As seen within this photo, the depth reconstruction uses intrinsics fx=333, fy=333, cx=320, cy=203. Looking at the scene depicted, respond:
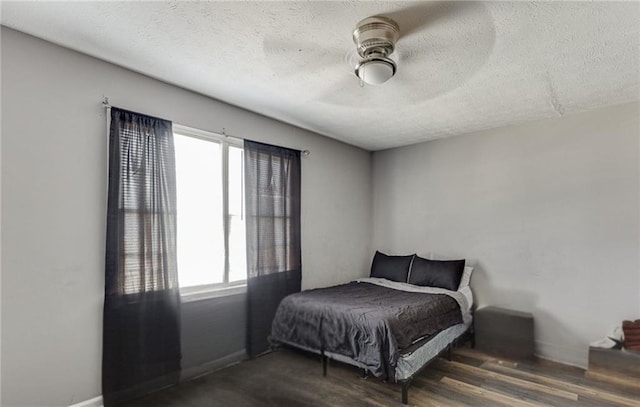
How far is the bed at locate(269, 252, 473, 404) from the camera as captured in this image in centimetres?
252

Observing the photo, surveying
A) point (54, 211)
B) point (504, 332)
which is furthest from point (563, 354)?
point (54, 211)

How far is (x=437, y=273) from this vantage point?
3.87 meters

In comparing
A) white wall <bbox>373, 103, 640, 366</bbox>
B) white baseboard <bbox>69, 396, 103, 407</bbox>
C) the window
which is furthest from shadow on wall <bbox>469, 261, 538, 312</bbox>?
white baseboard <bbox>69, 396, 103, 407</bbox>

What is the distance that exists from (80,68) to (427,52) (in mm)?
2384

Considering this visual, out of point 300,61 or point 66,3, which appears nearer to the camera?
point 66,3

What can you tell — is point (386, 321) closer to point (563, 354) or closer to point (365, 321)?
point (365, 321)

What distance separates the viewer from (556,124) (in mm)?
3510

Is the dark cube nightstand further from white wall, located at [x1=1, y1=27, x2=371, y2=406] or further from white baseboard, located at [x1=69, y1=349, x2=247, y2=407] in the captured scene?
white wall, located at [x1=1, y1=27, x2=371, y2=406]

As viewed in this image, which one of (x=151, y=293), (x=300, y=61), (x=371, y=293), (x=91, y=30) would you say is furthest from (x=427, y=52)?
(x=151, y=293)

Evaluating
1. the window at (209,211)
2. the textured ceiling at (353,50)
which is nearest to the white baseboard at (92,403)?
the window at (209,211)

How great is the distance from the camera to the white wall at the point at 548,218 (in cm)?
314

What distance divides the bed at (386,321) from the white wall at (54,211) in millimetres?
1583

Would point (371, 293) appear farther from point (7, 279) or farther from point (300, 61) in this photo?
point (7, 279)

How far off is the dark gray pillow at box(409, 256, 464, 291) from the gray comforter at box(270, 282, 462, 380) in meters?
0.40
